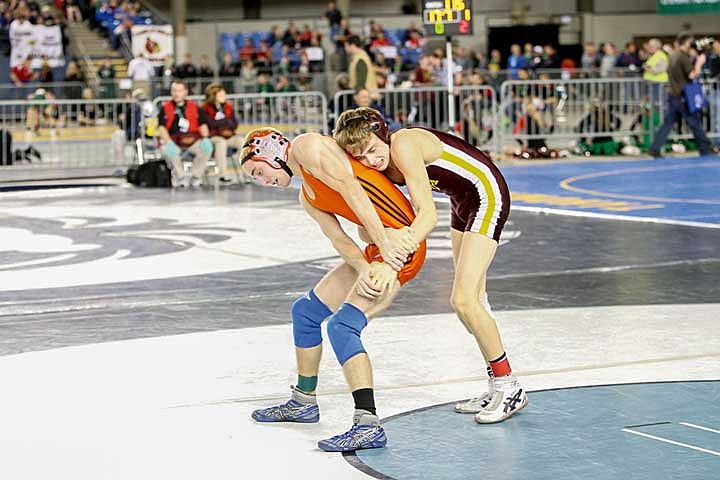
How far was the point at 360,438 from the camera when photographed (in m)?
5.34

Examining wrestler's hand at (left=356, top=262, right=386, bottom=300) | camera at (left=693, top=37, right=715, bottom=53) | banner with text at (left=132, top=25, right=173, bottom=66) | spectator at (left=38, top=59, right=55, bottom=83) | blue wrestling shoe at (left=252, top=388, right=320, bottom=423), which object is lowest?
blue wrestling shoe at (left=252, top=388, right=320, bottom=423)

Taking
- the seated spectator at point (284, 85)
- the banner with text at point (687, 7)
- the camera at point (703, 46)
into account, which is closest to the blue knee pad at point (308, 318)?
the camera at point (703, 46)

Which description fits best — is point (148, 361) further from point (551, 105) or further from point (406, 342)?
point (551, 105)

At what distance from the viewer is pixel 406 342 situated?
7645mm

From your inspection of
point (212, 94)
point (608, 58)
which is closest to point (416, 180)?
point (212, 94)

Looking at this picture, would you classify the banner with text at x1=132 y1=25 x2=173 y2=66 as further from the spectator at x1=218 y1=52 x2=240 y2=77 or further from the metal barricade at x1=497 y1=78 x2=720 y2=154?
the metal barricade at x1=497 y1=78 x2=720 y2=154

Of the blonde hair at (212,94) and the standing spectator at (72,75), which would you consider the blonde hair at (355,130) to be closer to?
the blonde hair at (212,94)

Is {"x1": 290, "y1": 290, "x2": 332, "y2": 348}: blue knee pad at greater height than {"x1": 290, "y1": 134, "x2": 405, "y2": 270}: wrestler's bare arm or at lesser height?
lesser

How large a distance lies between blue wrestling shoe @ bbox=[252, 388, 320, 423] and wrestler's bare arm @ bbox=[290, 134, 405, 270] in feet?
2.64

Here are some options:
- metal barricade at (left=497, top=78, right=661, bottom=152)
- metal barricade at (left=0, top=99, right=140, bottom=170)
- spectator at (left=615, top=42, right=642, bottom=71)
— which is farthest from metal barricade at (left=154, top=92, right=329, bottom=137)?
spectator at (left=615, top=42, right=642, bottom=71)

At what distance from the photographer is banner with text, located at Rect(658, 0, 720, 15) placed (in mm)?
29222

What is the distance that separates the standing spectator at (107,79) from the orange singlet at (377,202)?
25.5 meters

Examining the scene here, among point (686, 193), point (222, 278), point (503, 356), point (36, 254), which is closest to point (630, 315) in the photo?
point (503, 356)

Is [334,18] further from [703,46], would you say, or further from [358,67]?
[358,67]
